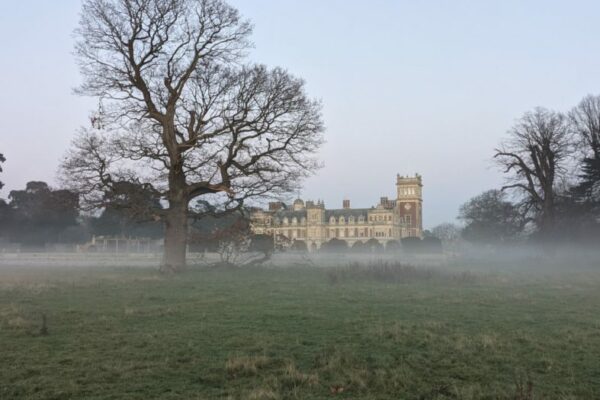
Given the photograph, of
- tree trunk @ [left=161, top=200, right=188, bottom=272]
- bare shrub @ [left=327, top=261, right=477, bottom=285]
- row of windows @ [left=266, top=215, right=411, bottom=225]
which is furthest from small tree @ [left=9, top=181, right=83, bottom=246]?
bare shrub @ [left=327, top=261, right=477, bottom=285]

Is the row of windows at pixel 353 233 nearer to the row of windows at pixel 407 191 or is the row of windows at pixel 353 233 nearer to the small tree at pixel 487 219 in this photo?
the row of windows at pixel 407 191

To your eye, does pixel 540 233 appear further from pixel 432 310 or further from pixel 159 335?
pixel 159 335

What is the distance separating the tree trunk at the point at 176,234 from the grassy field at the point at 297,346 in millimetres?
9516

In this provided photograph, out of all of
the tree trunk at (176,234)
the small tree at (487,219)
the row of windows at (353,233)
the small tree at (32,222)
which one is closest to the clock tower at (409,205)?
the row of windows at (353,233)

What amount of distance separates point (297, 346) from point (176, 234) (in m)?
17.9

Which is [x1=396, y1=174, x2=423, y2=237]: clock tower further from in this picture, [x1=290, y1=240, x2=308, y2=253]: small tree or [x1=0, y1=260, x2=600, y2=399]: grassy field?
[x1=0, y1=260, x2=600, y2=399]: grassy field

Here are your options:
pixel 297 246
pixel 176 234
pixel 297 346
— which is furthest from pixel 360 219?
pixel 297 346

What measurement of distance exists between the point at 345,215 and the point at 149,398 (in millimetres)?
125090

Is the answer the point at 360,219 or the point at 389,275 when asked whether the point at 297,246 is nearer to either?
the point at 389,275

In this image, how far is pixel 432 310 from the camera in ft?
39.8

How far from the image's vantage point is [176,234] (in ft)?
82.0

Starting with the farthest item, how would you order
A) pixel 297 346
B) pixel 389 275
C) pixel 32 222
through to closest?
pixel 32 222
pixel 389 275
pixel 297 346

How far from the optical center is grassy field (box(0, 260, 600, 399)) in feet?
19.4

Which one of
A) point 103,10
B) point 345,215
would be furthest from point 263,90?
Answer: point 345,215
